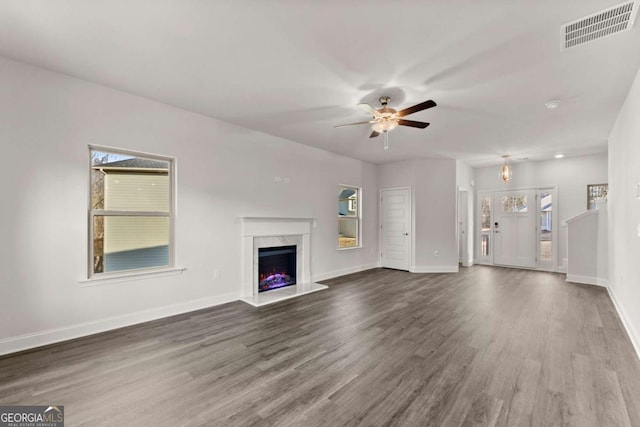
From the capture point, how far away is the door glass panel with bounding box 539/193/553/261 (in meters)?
6.82

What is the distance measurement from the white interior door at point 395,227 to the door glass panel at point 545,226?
332cm

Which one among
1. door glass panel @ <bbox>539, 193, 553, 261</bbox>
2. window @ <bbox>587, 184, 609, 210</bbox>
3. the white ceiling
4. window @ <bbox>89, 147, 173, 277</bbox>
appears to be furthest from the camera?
door glass panel @ <bbox>539, 193, 553, 261</bbox>

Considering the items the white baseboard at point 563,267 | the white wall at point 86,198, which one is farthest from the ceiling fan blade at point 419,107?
the white baseboard at point 563,267

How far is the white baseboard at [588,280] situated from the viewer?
525 cm

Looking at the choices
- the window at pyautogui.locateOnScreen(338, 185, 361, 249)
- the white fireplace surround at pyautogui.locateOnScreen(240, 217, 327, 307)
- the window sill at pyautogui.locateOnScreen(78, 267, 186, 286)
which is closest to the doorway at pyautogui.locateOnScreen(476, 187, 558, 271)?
the window at pyautogui.locateOnScreen(338, 185, 361, 249)

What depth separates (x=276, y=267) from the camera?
16.8 feet

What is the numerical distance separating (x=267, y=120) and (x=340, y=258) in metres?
3.42

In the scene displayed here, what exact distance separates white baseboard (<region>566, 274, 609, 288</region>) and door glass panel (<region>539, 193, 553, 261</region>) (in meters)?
1.24

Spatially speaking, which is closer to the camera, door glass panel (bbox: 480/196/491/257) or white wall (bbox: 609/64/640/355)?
white wall (bbox: 609/64/640/355)

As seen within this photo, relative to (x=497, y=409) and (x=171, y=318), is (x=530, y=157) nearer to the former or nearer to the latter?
(x=497, y=409)

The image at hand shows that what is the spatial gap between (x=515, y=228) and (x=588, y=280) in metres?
2.05

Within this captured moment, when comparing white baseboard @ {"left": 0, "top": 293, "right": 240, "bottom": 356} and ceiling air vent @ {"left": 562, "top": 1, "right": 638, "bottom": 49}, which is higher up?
ceiling air vent @ {"left": 562, "top": 1, "right": 638, "bottom": 49}

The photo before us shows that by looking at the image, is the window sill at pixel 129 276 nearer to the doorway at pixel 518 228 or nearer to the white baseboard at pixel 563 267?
the doorway at pixel 518 228

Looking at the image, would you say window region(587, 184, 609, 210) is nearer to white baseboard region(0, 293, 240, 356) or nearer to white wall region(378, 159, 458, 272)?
white wall region(378, 159, 458, 272)
